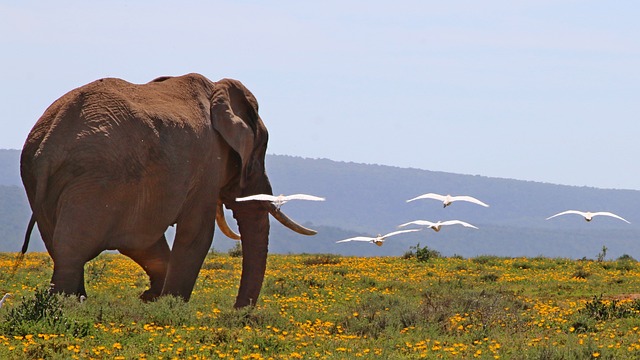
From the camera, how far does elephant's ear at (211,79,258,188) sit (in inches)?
774

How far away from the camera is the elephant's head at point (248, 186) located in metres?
20.3

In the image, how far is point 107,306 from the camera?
1700 cm

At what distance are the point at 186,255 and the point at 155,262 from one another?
0.79m

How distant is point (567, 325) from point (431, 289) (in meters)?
7.57

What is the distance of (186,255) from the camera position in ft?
63.0

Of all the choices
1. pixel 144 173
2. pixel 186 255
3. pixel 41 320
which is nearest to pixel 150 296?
pixel 186 255

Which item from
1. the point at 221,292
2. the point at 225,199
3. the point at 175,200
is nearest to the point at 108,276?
the point at 221,292

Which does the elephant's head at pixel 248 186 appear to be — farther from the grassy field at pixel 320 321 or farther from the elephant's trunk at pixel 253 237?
the grassy field at pixel 320 321

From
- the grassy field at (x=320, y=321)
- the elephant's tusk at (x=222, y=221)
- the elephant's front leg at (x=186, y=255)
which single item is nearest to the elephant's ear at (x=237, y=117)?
the elephant's tusk at (x=222, y=221)

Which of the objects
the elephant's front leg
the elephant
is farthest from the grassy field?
the elephant

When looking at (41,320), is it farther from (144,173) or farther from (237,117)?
(237,117)

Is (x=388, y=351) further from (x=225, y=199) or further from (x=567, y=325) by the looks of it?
(x=225, y=199)

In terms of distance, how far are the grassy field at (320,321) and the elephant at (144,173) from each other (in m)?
0.78

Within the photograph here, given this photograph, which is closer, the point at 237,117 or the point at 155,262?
the point at 155,262
